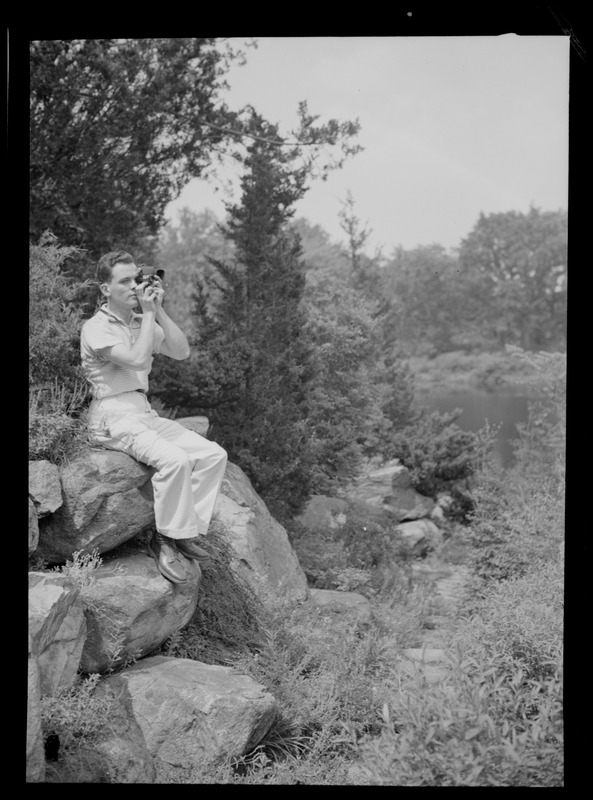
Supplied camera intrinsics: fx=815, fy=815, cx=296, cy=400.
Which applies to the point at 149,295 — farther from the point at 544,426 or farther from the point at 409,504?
the point at 544,426

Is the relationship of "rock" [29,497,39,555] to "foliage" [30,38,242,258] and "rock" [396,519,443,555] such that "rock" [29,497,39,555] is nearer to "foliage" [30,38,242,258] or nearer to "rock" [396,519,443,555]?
"foliage" [30,38,242,258]

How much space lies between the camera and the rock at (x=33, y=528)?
14.1 feet

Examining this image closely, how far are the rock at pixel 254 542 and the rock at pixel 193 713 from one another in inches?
53.1

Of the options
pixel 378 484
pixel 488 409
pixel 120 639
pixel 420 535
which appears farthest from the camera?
pixel 488 409

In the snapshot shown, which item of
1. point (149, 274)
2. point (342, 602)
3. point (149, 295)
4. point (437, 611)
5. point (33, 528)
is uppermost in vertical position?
point (149, 274)

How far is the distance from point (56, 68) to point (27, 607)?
438 cm

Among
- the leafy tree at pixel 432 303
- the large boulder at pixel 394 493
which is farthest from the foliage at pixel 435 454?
the leafy tree at pixel 432 303

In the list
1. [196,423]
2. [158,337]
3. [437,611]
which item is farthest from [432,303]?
[158,337]

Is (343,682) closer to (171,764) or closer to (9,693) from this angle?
(171,764)

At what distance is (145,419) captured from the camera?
4.97 metres

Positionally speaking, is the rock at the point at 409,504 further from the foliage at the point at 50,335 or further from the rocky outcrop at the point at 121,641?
the foliage at the point at 50,335

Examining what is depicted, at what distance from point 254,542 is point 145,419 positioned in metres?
1.90

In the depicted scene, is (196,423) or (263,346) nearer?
(196,423)

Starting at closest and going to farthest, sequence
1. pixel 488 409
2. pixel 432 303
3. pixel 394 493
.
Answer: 1. pixel 394 493
2. pixel 432 303
3. pixel 488 409
